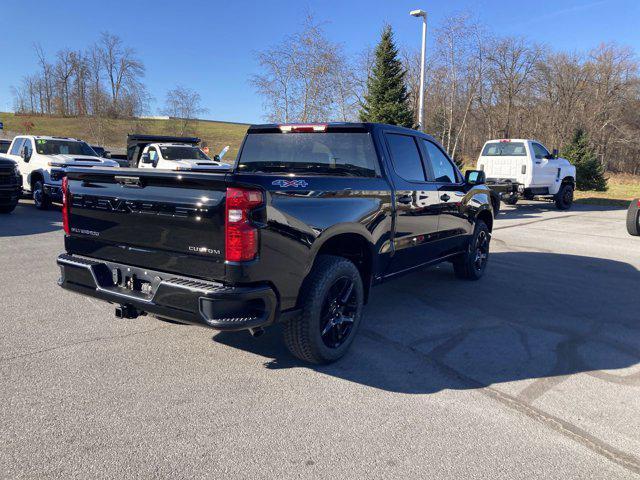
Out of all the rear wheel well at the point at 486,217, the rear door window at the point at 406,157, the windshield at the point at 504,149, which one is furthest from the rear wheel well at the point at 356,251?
the windshield at the point at 504,149

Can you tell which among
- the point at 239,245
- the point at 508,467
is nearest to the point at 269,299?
the point at 239,245

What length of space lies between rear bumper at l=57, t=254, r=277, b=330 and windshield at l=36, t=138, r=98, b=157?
12.0 metres

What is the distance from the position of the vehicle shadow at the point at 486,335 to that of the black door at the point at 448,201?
0.67 m

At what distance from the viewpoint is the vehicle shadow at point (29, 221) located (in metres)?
9.91

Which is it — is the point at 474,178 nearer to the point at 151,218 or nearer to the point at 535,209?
the point at 151,218

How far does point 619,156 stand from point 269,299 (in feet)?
184

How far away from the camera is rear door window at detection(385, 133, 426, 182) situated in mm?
4691

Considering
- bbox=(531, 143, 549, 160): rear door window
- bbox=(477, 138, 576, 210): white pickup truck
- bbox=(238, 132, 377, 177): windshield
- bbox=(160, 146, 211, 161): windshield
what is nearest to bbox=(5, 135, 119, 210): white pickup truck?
bbox=(160, 146, 211, 161): windshield

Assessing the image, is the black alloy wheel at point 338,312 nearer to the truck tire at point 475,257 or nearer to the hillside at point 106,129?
the truck tire at point 475,257

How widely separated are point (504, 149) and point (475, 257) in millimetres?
10410

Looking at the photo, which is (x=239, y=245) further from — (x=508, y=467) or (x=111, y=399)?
(x=508, y=467)

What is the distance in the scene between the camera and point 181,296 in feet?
10.2

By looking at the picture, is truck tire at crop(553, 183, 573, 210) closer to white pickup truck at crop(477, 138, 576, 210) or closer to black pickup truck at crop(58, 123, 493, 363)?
white pickup truck at crop(477, 138, 576, 210)

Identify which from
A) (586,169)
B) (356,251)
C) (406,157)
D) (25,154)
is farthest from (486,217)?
(586,169)
